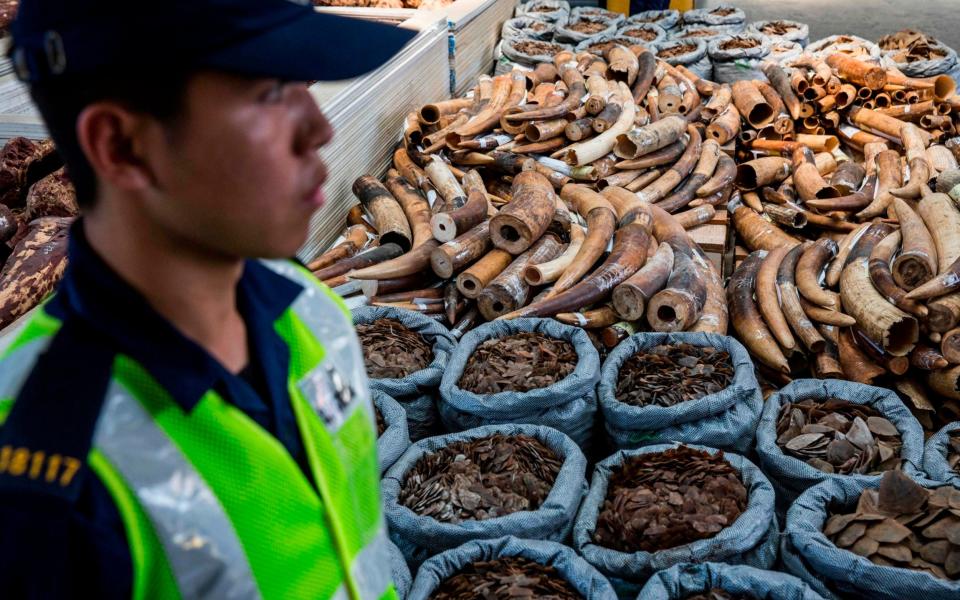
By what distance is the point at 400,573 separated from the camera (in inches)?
96.0

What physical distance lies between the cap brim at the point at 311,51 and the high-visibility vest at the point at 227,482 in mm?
322

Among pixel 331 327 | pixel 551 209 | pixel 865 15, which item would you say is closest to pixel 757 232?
pixel 551 209

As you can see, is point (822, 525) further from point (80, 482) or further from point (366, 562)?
point (80, 482)

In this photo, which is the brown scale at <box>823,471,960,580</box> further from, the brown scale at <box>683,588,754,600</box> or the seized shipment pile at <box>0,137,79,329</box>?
the seized shipment pile at <box>0,137,79,329</box>

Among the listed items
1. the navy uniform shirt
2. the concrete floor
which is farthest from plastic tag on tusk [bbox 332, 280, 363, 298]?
the concrete floor

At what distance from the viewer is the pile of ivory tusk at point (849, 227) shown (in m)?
3.44

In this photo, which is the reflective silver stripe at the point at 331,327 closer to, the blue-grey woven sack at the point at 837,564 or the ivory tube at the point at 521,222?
the blue-grey woven sack at the point at 837,564

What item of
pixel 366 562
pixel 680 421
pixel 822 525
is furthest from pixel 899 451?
pixel 366 562

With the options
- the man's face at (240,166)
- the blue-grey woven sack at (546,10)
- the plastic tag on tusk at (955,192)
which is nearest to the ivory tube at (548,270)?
the plastic tag on tusk at (955,192)

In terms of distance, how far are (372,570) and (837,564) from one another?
5.39 ft

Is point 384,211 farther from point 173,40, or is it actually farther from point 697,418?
point 173,40

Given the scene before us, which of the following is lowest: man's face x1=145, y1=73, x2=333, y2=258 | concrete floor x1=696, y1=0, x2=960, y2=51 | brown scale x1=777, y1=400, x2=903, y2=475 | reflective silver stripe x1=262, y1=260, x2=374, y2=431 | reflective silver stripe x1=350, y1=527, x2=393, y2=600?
concrete floor x1=696, y1=0, x2=960, y2=51

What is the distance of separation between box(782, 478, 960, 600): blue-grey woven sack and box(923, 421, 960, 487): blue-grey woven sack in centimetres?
12

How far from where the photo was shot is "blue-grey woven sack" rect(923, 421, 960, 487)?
2.72 m
